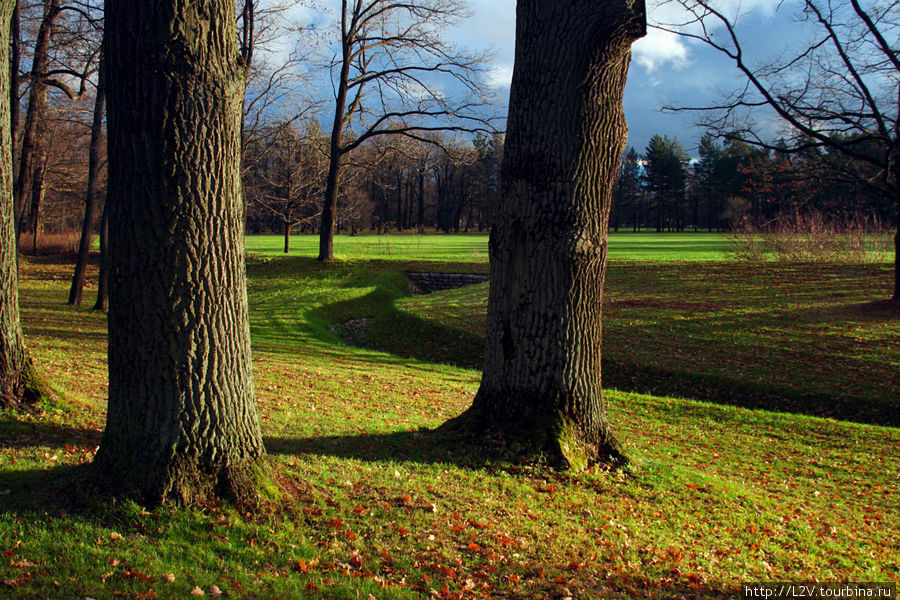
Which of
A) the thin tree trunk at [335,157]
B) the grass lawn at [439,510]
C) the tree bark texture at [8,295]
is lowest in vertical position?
the grass lawn at [439,510]

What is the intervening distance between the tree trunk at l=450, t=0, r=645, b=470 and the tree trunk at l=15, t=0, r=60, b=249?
17151 mm

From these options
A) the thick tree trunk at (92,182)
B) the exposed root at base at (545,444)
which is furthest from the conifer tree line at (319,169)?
the exposed root at base at (545,444)

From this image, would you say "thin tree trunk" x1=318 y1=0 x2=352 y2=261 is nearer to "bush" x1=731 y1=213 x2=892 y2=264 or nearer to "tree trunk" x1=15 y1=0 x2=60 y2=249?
"tree trunk" x1=15 y1=0 x2=60 y2=249

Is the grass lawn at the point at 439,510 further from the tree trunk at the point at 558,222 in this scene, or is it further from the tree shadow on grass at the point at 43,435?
the tree trunk at the point at 558,222

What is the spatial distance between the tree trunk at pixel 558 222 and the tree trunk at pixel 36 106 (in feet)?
56.3

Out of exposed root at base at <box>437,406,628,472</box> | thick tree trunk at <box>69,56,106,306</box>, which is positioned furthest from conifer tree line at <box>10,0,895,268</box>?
exposed root at base at <box>437,406,628,472</box>

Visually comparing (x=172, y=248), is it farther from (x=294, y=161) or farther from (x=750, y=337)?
(x=294, y=161)

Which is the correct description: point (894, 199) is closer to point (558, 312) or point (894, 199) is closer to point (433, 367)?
point (433, 367)

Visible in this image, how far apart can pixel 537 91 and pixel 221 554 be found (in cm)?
492

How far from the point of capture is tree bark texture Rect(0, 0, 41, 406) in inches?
231

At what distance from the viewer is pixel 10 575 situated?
310cm

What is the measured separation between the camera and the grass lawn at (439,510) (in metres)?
3.47

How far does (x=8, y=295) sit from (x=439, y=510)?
4918mm

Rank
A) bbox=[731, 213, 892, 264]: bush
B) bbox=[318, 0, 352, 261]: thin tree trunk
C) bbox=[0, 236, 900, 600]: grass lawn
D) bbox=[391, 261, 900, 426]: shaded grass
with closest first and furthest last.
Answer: bbox=[0, 236, 900, 600]: grass lawn
bbox=[391, 261, 900, 426]: shaded grass
bbox=[731, 213, 892, 264]: bush
bbox=[318, 0, 352, 261]: thin tree trunk
